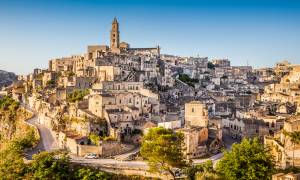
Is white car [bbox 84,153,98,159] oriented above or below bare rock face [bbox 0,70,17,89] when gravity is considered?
below

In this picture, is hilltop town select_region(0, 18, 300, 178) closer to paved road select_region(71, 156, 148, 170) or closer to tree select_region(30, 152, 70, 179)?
paved road select_region(71, 156, 148, 170)

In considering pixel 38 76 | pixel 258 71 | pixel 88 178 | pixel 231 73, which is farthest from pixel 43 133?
pixel 258 71

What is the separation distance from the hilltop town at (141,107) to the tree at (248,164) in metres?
1.57

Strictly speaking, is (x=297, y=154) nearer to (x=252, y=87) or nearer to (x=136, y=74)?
(x=136, y=74)

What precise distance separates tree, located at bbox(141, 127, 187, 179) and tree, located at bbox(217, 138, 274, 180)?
5678mm

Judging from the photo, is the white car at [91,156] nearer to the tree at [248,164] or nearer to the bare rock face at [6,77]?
the tree at [248,164]

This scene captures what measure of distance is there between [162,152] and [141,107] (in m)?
17.6

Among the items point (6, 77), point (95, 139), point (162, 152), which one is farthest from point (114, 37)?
point (6, 77)

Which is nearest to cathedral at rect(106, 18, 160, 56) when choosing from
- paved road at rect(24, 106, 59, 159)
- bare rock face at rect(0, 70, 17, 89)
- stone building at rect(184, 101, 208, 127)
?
paved road at rect(24, 106, 59, 159)

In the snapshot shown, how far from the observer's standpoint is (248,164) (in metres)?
28.9

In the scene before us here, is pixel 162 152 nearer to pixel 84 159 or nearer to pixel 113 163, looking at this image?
pixel 113 163

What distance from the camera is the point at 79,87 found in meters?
61.5

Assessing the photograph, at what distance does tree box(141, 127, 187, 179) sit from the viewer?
1335 inches

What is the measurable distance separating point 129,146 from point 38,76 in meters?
45.3
